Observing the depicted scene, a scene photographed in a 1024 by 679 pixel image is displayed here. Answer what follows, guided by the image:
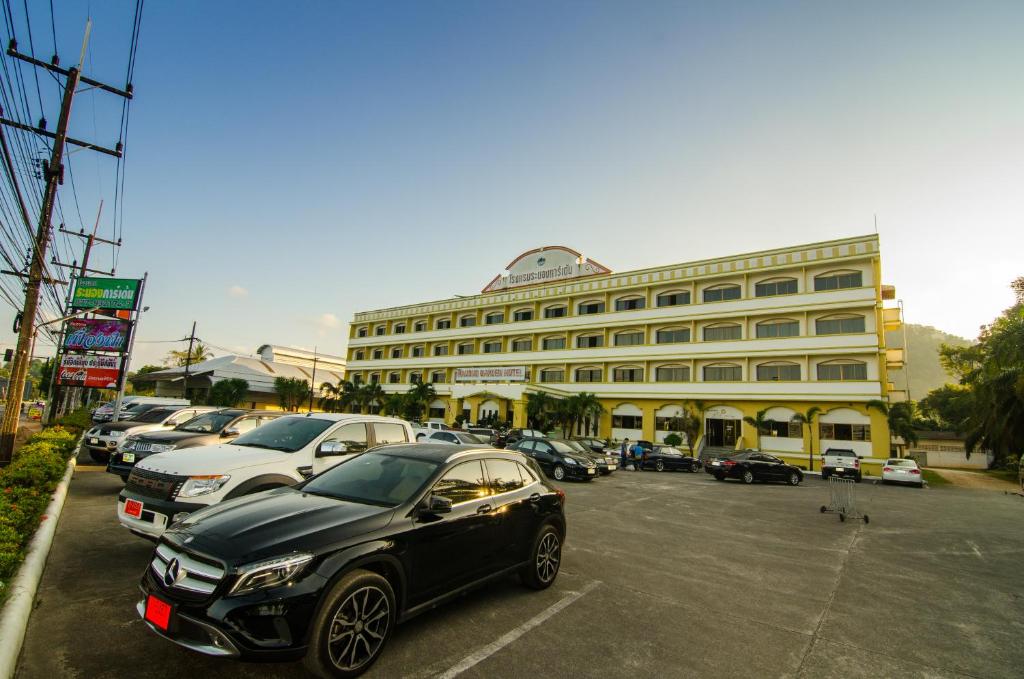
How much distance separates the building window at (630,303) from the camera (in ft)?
134

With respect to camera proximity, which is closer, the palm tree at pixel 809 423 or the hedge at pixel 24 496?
the hedge at pixel 24 496

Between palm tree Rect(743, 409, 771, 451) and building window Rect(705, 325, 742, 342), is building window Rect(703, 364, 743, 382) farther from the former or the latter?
palm tree Rect(743, 409, 771, 451)

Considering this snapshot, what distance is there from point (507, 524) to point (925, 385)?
184 metres

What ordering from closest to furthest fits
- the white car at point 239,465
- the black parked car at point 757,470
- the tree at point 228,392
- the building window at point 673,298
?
the white car at point 239,465
the black parked car at point 757,470
the building window at point 673,298
the tree at point 228,392

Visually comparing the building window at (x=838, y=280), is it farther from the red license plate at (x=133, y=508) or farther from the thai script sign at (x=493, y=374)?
the red license plate at (x=133, y=508)

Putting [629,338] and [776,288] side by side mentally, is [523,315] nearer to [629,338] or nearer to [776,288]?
[629,338]

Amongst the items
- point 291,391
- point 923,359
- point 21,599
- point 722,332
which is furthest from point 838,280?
point 923,359

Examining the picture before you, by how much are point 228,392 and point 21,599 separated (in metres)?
56.3

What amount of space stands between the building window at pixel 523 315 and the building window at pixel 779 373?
820 inches

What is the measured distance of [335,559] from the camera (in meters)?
3.38

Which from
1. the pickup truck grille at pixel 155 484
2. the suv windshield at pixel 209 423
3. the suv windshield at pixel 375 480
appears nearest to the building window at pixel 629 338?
the suv windshield at pixel 209 423

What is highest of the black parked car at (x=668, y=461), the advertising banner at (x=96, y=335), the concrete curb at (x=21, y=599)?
the advertising banner at (x=96, y=335)

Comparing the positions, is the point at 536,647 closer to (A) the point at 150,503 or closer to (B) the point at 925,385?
(A) the point at 150,503

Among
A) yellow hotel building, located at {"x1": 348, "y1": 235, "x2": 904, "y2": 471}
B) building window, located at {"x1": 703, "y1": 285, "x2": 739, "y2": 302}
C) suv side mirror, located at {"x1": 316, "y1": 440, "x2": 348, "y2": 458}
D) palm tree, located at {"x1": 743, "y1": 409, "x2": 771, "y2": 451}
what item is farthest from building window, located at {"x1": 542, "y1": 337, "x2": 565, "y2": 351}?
suv side mirror, located at {"x1": 316, "y1": 440, "x2": 348, "y2": 458}
